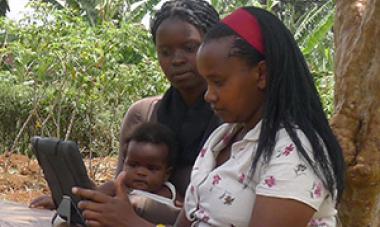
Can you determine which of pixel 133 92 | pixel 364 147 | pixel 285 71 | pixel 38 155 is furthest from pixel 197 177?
pixel 133 92

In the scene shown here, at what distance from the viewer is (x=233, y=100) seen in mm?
1909

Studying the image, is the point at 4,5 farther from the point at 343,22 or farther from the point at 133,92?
the point at 343,22

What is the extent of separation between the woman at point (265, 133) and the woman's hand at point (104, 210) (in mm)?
212

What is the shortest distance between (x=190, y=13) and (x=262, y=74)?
40.8 inches

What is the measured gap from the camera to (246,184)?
74.0 inches

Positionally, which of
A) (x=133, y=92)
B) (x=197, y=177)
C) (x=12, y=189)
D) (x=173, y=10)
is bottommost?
(x=12, y=189)

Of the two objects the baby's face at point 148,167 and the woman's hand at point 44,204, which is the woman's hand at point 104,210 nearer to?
the baby's face at point 148,167

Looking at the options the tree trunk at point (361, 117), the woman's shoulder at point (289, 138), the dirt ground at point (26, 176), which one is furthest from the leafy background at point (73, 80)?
the woman's shoulder at point (289, 138)

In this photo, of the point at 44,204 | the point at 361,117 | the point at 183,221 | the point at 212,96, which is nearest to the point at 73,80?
the point at 44,204

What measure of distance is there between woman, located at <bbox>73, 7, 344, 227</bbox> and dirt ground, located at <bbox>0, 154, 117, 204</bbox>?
4.91 m

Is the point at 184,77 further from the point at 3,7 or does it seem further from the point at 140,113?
the point at 3,7

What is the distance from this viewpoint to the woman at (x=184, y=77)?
2.80m

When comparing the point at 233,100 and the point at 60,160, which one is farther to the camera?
the point at 60,160

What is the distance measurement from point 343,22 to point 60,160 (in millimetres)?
1319
